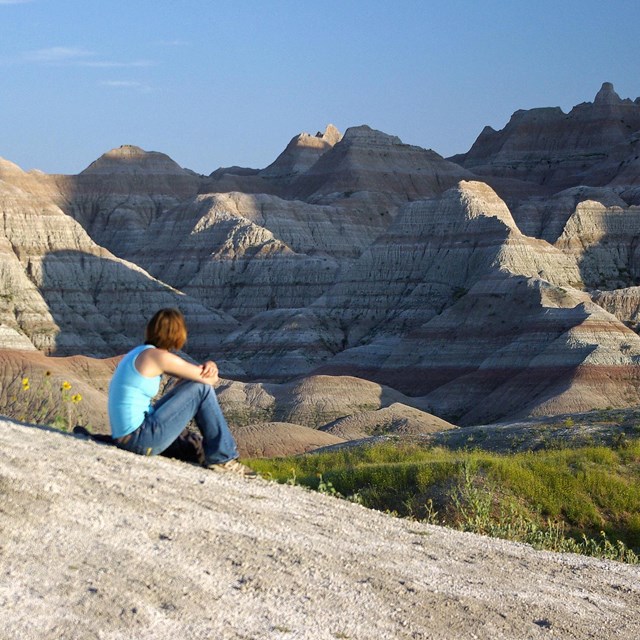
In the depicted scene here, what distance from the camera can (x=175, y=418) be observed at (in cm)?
1484

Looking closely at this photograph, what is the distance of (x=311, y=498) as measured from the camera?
591 inches

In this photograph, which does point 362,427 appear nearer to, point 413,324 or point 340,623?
point 413,324

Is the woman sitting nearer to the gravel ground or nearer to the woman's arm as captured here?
the woman's arm

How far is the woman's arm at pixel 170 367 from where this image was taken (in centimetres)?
1457

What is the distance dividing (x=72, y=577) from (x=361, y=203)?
17509 cm

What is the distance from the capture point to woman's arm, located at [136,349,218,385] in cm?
1457

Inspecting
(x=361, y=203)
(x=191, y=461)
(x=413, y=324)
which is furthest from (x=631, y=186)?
(x=191, y=461)

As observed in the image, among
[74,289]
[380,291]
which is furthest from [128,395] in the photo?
[74,289]

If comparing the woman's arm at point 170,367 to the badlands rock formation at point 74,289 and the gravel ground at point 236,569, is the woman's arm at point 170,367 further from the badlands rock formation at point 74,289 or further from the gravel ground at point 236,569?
the badlands rock formation at point 74,289

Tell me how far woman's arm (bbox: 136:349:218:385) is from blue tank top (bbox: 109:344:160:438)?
0.08m

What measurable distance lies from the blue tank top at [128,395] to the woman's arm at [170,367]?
8 centimetres

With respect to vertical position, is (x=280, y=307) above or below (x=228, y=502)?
below

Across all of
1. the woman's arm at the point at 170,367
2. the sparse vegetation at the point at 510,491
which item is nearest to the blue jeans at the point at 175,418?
the woman's arm at the point at 170,367

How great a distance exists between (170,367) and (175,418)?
22.7 inches
